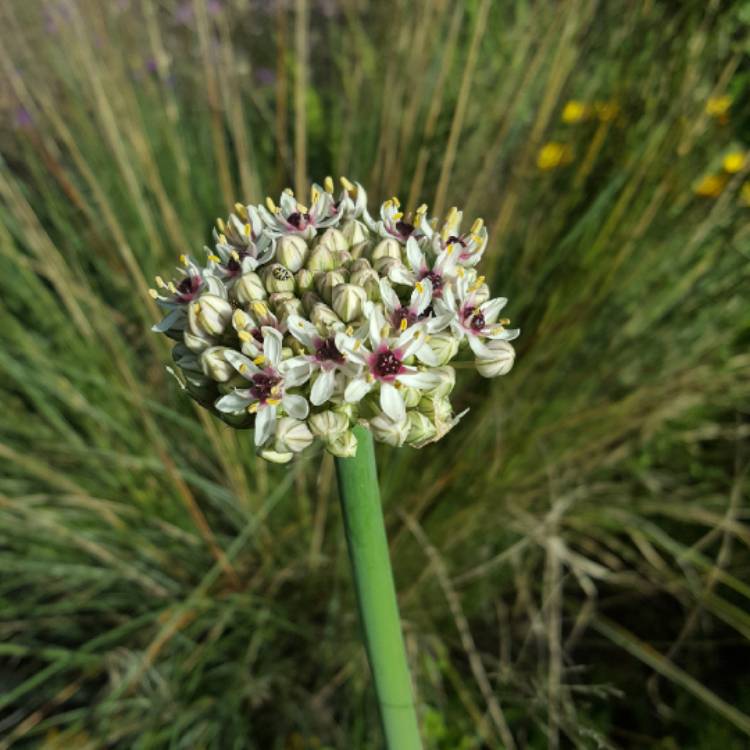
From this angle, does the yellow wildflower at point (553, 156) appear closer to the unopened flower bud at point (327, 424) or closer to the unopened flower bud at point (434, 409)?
the unopened flower bud at point (434, 409)

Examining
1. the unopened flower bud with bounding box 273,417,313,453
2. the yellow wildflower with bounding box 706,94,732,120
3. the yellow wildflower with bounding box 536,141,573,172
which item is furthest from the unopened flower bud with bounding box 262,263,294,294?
the yellow wildflower with bounding box 706,94,732,120

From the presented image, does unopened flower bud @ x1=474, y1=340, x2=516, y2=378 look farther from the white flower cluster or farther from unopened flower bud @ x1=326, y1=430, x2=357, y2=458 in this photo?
unopened flower bud @ x1=326, y1=430, x2=357, y2=458

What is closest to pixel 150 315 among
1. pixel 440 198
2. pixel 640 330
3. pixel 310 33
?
pixel 440 198

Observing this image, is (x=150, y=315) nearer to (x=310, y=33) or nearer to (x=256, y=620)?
(x=256, y=620)

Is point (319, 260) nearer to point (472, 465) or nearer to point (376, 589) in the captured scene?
point (376, 589)

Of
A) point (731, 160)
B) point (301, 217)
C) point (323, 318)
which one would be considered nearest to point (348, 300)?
point (323, 318)

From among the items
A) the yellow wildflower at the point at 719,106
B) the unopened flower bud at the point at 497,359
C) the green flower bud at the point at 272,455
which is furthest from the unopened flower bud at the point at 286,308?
the yellow wildflower at the point at 719,106
